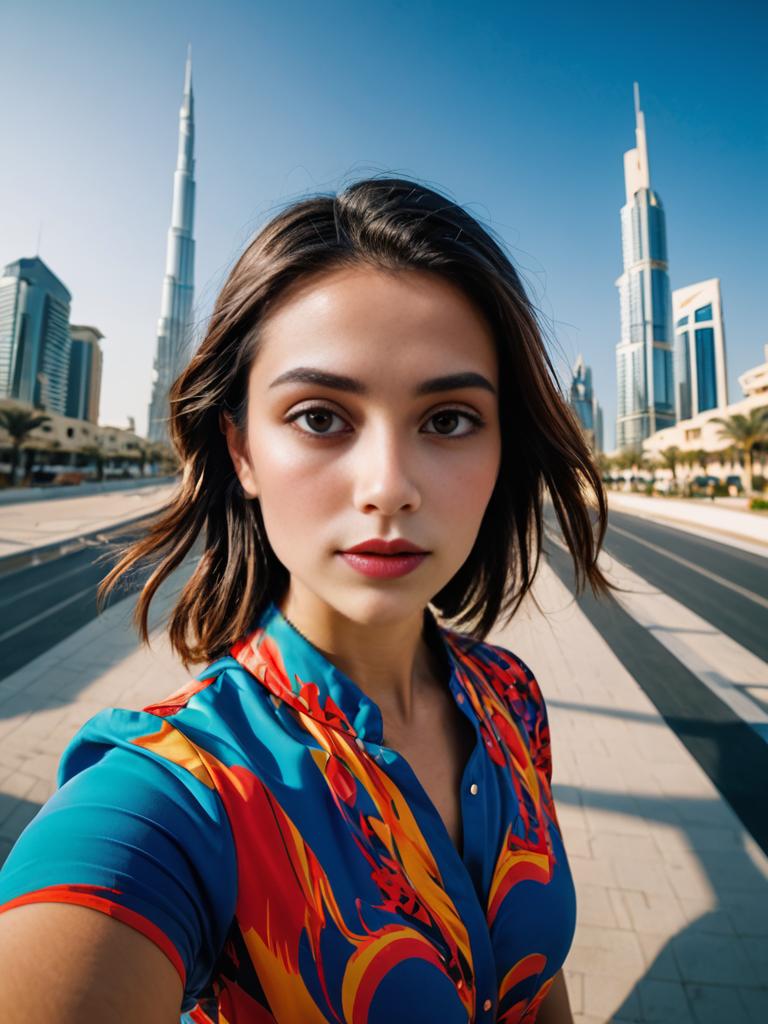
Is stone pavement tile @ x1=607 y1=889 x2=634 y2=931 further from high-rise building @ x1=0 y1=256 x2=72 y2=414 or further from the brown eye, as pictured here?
high-rise building @ x1=0 y1=256 x2=72 y2=414

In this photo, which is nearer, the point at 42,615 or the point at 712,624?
the point at 42,615

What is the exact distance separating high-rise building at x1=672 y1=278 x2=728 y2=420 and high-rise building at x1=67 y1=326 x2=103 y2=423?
335 feet

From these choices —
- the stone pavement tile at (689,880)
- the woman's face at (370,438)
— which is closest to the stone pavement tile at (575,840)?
the stone pavement tile at (689,880)

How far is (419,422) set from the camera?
1.04m

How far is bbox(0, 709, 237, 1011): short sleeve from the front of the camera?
2.25 ft

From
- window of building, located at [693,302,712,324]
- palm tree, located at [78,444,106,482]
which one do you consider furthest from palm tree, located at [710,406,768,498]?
window of building, located at [693,302,712,324]

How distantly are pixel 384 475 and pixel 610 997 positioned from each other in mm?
2886

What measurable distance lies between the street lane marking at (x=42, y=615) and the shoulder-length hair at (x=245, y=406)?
7.58m

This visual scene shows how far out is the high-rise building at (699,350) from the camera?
276 feet

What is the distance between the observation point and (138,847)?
73 cm

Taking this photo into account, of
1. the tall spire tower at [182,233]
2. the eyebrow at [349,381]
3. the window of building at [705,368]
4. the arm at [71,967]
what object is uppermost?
the tall spire tower at [182,233]

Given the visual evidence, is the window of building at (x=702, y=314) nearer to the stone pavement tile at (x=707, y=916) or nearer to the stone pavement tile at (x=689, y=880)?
the stone pavement tile at (x=689, y=880)

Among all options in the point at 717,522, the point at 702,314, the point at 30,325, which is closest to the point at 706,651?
the point at 717,522

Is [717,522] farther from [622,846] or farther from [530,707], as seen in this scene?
[530,707]
